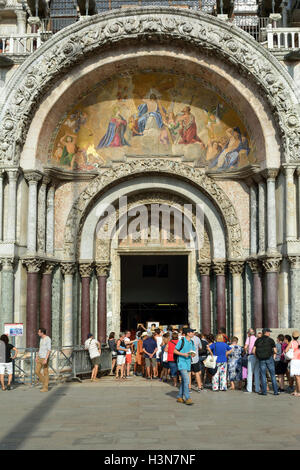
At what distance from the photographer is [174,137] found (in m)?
19.0

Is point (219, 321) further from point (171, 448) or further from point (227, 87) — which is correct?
point (171, 448)

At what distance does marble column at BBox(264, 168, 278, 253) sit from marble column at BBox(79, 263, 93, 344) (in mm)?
5767

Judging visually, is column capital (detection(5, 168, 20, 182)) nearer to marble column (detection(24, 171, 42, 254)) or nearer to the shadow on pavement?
marble column (detection(24, 171, 42, 254))

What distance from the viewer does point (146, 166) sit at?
1867 centimetres

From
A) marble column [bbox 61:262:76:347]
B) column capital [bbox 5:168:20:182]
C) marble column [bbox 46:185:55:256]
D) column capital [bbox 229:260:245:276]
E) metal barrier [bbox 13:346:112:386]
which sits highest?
column capital [bbox 5:168:20:182]

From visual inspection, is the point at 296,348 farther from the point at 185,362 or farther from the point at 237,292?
the point at 237,292

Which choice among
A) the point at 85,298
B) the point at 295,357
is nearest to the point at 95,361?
the point at 85,298

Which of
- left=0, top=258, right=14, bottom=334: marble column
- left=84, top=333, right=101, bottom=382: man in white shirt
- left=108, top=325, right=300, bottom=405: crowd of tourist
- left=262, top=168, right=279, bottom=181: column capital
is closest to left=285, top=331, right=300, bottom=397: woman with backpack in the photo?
left=108, top=325, right=300, bottom=405: crowd of tourist

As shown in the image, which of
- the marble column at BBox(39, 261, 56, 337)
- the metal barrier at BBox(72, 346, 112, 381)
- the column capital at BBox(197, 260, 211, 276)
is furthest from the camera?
the column capital at BBox(197, 260, 211, 276)

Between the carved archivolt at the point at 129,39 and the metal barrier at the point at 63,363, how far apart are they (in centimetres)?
572

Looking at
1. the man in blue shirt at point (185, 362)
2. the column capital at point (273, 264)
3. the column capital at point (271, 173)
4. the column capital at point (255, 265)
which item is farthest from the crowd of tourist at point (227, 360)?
the column capital at point (271, 173)

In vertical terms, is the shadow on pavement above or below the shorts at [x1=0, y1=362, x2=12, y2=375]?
below

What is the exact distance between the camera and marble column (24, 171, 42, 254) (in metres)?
17.0

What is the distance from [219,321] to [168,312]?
8.94 metres
